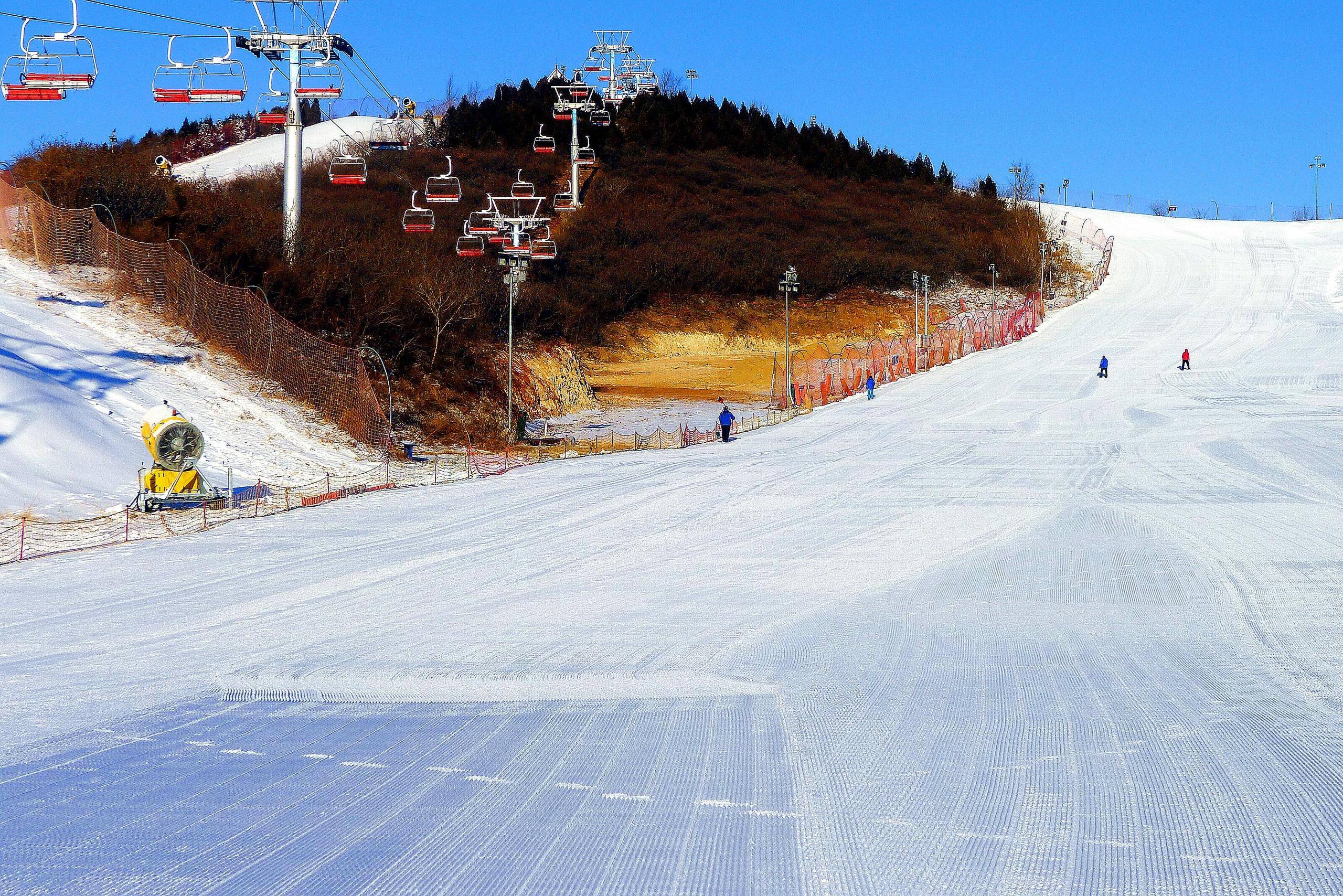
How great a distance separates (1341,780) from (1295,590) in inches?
256

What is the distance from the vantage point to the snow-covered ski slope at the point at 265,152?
283 ft

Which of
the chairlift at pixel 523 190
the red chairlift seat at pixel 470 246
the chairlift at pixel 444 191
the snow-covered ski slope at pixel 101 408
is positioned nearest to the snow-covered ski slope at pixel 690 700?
the snow-covered ski slope at pixel 101 408

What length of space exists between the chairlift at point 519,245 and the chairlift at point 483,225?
67 centimetres

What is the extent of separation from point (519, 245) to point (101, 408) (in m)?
20.9

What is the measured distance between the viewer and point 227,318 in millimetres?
28062

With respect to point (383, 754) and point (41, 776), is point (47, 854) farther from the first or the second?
point (383, 754)

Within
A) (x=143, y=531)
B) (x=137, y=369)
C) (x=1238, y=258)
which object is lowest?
(x=143, y=531)

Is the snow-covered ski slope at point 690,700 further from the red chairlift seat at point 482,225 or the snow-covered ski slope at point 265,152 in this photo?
the snow-covered ski slope at point 265,152

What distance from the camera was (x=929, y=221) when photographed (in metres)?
97.3

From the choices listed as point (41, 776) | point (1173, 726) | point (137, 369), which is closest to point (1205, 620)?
point (1173, 726)

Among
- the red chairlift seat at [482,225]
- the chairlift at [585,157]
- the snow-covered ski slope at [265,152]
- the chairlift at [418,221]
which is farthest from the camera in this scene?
the snow-covered ski slope at [265,152]

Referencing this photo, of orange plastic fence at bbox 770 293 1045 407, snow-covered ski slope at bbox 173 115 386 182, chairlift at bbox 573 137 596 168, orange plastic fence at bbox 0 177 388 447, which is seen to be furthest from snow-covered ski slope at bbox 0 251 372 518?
snow-covered ski slope at bbox 173 115 386 182

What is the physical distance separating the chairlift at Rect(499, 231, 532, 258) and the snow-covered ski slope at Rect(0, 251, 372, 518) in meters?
10.8

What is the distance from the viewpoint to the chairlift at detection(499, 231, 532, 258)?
116ft
